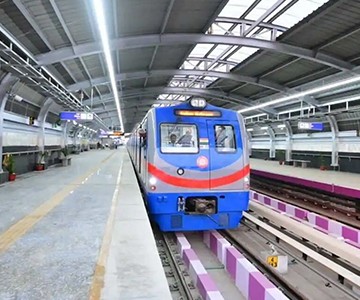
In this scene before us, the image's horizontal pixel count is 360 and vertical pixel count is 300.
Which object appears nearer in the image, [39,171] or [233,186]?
[233,186]

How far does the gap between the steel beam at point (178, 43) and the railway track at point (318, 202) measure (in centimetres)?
489

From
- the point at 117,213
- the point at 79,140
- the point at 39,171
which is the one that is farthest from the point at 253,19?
the point at 79,140

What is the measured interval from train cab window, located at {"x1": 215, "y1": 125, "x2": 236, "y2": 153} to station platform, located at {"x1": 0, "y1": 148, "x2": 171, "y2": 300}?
6.25 feet

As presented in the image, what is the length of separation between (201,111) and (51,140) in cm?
1369

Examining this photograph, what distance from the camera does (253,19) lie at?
35.6 ft

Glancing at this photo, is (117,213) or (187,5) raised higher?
(187,5)

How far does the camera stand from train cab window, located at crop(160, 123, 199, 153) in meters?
5.99

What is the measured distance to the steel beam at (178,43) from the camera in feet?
33.3

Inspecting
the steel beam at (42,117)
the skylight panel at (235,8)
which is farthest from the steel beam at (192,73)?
the skylight panel at (235,8)

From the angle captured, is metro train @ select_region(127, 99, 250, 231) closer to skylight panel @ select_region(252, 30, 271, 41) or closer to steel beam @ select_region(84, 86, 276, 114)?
skylight panel @ select_region(252, 30, 271, 41)

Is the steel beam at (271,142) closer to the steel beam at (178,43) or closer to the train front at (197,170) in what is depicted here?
the steel beam at (178,43)

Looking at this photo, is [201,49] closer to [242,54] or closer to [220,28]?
[242,54]

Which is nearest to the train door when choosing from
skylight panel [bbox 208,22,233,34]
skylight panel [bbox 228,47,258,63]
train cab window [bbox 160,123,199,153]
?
train cab window [bbox 160,123,199,153]

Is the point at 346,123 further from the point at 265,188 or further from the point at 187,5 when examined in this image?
the point at 187,5
